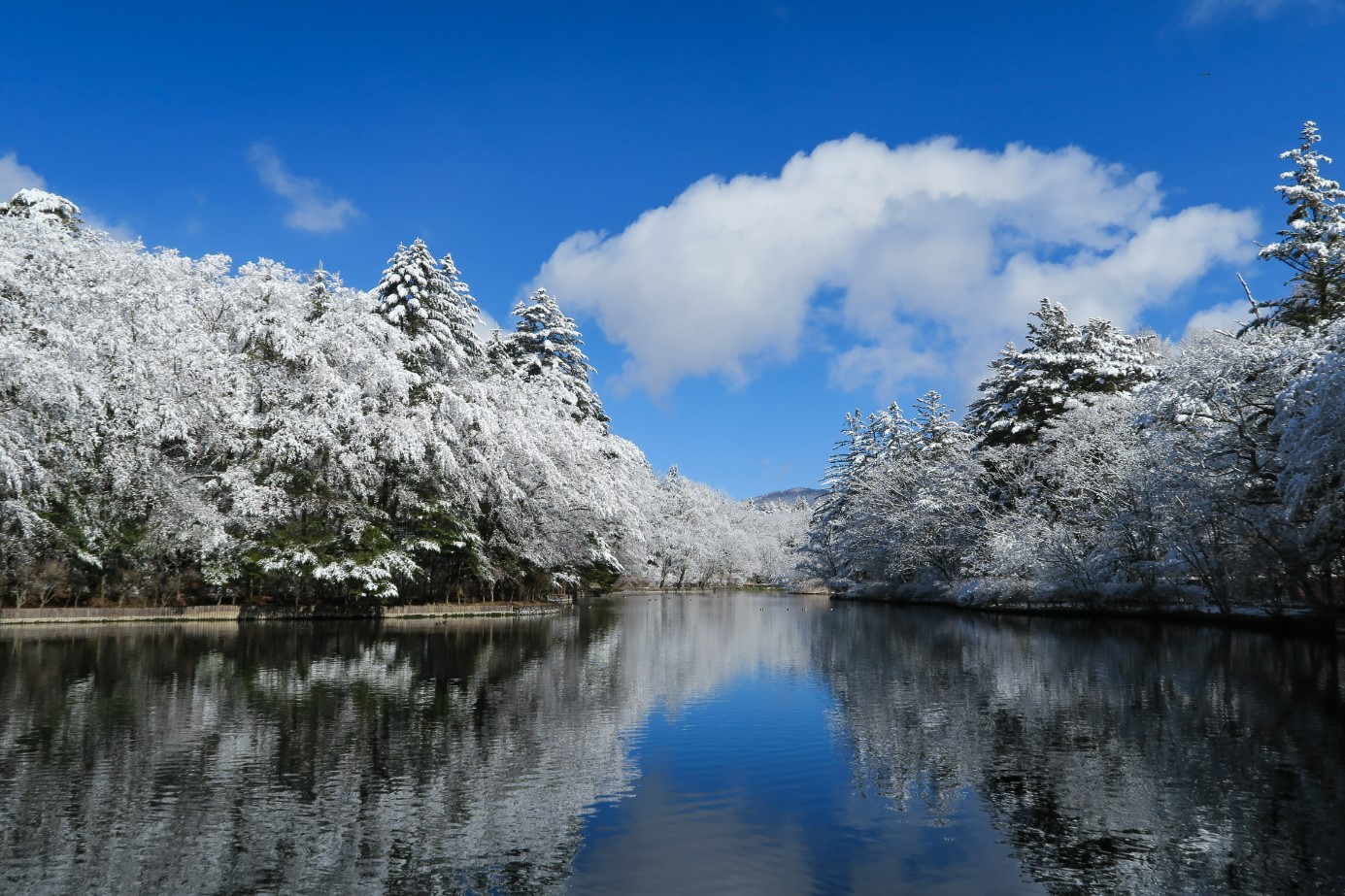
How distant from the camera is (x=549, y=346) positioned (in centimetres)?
5238

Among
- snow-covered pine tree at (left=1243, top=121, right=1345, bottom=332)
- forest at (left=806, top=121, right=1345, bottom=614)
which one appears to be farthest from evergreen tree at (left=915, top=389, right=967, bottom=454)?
snow-covered pine tree at (left=1243, top=121, right=1345, bottom=332)

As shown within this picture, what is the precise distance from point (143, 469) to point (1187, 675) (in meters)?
29.1

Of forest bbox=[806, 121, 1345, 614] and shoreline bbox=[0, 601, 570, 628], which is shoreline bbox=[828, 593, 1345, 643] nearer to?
forest bbox=[806, 121, 1345, 614]

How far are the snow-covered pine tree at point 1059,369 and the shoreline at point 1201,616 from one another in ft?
32.3

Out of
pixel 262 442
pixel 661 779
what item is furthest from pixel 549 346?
pixel 661 779

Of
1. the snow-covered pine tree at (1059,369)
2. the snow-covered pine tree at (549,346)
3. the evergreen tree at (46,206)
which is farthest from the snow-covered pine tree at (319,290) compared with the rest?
the snow-covered pine tree at (1059,369)

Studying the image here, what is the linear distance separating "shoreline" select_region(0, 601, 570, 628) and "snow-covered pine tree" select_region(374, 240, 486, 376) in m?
9.62

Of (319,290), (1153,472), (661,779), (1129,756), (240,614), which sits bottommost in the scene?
(240,614)

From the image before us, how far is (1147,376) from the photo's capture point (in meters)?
47.8

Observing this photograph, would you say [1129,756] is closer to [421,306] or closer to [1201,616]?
[1201,616]

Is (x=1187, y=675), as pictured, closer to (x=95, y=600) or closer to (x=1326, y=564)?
(x=1326, y=564)

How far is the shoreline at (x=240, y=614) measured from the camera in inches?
1112

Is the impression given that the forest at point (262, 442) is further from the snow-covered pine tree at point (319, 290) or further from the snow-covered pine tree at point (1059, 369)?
the snow-covered pine tree at point (1059, 369)

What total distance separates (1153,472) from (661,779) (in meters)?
25.9
